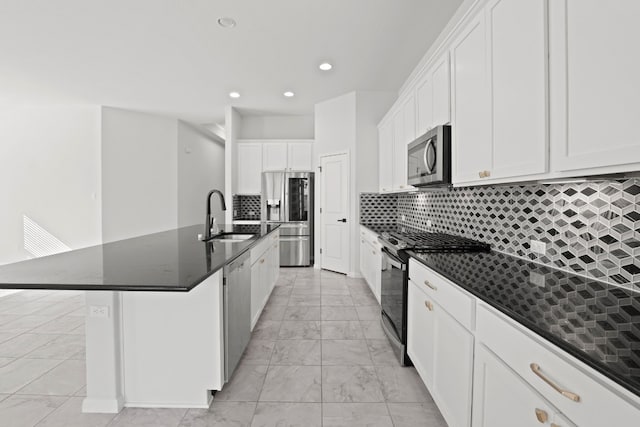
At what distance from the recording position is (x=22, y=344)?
2.79 meters

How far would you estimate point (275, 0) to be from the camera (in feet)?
9.20

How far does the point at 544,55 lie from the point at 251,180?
5582 mm

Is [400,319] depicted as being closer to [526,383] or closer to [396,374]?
[396,374]

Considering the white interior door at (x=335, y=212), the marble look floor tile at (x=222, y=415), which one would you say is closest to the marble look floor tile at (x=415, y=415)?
the marble look floor tile at (x=222, y=415)

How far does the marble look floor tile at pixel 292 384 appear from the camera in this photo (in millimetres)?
2004

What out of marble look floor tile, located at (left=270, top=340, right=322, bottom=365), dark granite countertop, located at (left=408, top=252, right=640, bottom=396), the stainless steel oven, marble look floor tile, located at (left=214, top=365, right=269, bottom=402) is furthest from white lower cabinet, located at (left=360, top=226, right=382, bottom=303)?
dark granite countertop, located at (left=408, top=252, right=640, bottom=396)

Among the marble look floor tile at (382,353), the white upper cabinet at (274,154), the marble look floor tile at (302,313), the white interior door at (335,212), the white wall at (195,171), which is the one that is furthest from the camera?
the white wall at (195,171)

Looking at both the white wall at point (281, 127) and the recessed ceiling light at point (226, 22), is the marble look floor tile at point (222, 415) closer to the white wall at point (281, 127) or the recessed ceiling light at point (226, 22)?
the recessed ceiling light at point (226, 22)

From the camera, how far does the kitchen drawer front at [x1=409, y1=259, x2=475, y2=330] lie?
4.54 ft

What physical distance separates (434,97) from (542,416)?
88.8 inches

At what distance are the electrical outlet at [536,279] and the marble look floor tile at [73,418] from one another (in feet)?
7.70

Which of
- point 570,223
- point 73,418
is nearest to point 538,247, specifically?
point 570,223

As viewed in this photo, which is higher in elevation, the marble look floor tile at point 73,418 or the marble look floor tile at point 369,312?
the marble look floor tile at point 369,312

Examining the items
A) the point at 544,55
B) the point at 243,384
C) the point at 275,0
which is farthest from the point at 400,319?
the point at 275,0
